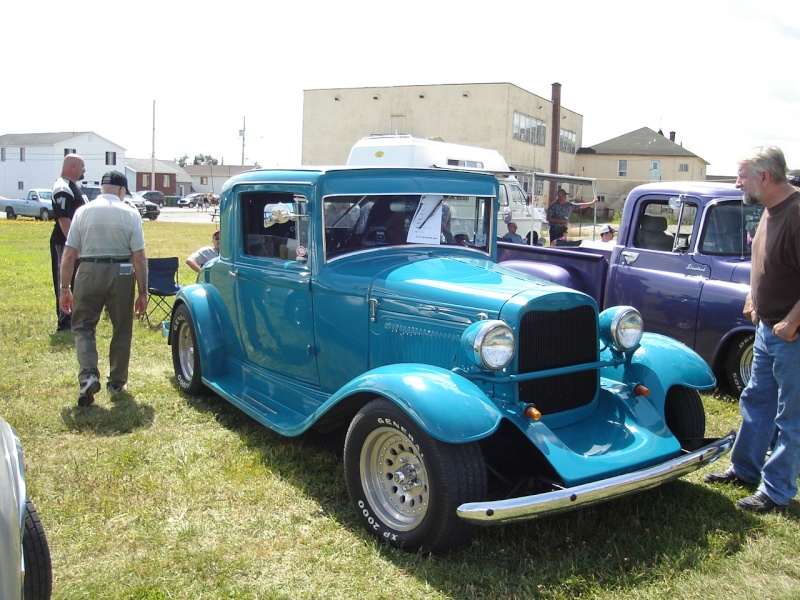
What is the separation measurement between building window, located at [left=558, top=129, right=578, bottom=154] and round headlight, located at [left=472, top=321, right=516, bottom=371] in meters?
42.0

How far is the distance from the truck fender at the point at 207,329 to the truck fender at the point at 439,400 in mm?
2272

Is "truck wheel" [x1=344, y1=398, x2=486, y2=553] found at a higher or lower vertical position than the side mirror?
lower

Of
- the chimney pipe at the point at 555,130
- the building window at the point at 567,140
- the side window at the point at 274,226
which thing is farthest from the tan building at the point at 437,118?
the side window at the point at 274,226

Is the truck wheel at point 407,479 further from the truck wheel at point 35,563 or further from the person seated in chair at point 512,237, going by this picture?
the person seated in chair at point 512,237

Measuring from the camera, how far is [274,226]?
532cm

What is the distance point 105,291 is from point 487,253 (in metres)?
2.98

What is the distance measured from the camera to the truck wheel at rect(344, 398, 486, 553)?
3457 millimetres

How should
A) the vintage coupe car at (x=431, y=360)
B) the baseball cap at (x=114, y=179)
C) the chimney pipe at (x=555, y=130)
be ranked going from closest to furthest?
the vintage coupe car at (x=431, y=360), the baseball cap at (x=114, y=179), the chimney pipe at (x=555, y=130)

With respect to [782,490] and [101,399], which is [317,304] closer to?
[101,399]

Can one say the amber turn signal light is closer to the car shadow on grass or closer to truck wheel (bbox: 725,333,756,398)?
the car shadow on grass

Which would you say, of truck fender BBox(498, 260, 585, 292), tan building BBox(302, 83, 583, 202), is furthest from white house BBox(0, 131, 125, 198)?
truck fender BBox(498, 260, 585, 292)

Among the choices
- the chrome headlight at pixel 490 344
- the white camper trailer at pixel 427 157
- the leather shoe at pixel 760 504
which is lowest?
the leather shoe at pixel 760 504

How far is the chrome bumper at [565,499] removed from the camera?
321 cm

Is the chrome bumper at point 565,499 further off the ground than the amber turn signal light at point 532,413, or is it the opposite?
the amber turn signal light at point 532,413
